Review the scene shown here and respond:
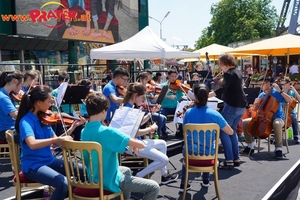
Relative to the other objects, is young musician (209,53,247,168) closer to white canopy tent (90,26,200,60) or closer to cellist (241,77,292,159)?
cellist (241,77,292,159)

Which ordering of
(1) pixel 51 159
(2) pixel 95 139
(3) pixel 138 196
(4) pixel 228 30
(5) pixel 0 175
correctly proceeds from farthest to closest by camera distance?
(4) pixel 228 30 < (5) pixel 0 175 < (3) pixel 138 196 < (1) pixel 51 159 < (2) pixel 95 139

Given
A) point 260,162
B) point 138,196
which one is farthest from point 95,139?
point 260,162

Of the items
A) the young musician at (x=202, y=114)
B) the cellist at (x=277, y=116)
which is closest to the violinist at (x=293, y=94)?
the cellist at (x=277, y=116)

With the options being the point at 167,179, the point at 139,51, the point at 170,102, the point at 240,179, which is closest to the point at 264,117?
the point at 240,179

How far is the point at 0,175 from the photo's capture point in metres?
4.60

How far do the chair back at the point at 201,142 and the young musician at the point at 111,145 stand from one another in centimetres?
86

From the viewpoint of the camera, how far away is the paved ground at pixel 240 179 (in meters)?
4.02

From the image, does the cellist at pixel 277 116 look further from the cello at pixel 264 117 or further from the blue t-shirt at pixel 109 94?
the blue t-shirt at pixel 109 94

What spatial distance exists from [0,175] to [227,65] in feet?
11.5

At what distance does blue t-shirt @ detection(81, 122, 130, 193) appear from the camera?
2.66 m

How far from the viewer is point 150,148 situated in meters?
3.75

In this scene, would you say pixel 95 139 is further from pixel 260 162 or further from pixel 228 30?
pixel 228 30

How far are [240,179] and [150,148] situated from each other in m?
1.55

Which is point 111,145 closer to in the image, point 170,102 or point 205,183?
point 205,183
